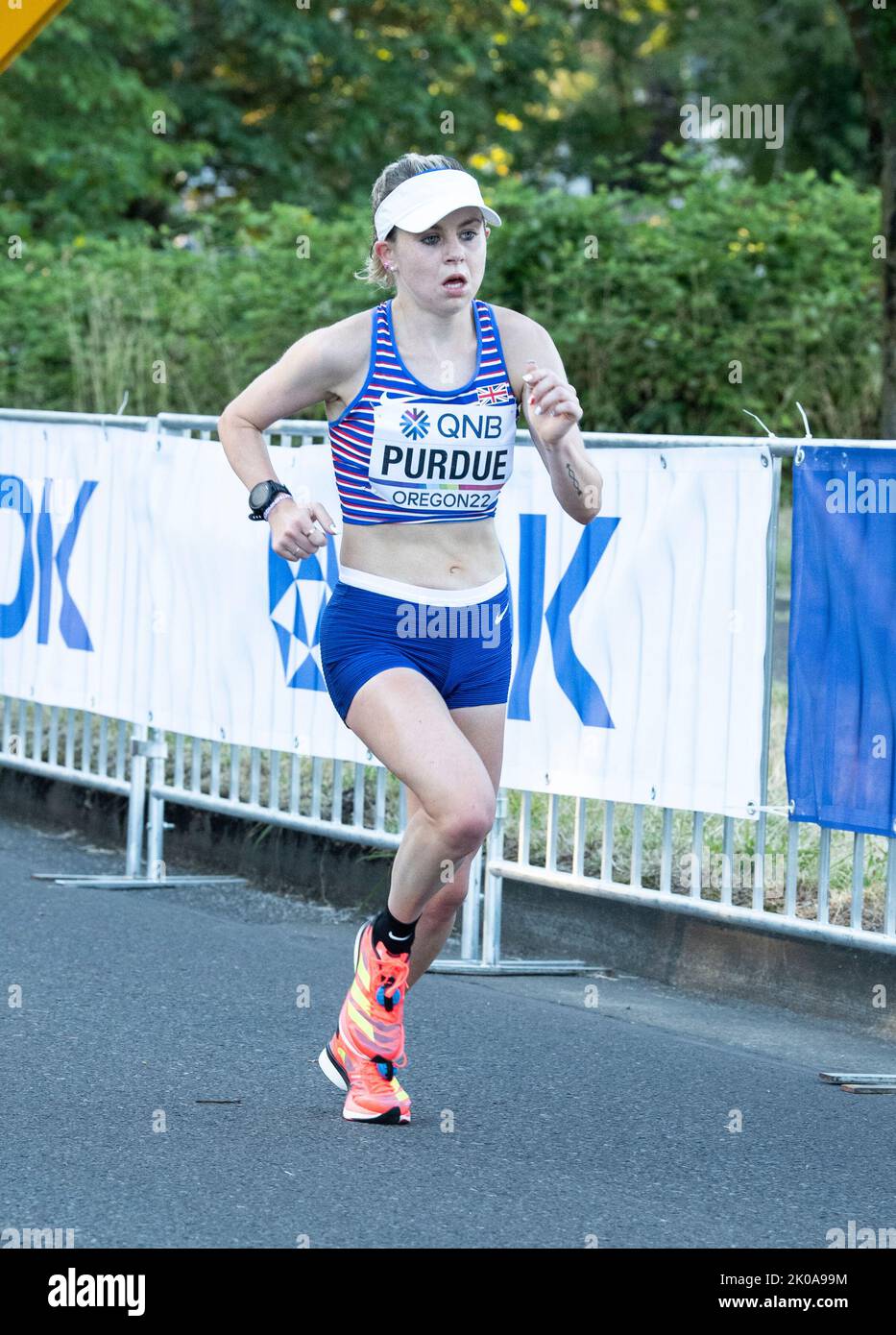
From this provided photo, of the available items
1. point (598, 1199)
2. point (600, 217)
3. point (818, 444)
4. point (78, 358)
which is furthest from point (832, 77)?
point (598, 1199)

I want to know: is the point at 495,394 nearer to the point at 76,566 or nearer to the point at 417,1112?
the point at 417,1112

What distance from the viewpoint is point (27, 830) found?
32.4 feet

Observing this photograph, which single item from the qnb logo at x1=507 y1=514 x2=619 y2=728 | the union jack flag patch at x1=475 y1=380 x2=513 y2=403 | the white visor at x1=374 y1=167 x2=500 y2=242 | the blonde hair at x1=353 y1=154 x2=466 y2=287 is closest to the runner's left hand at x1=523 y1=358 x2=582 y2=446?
the union jack flag patch at x1=475 y1=380 x2=513 y2=403

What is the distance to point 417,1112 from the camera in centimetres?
539

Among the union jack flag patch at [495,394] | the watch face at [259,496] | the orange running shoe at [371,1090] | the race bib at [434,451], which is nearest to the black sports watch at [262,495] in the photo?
the watch face at [259,496]

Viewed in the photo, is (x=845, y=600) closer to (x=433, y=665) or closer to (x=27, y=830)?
(x=433, y=665)

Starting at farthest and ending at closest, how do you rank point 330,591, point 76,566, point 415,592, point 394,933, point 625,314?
point 625,314, point 76,566, point 330,591, point 394,933, point 415,592

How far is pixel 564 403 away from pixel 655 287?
11.8m

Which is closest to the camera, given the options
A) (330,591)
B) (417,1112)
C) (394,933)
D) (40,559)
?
(394,933)

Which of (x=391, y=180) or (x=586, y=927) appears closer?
(x=391, y=180)

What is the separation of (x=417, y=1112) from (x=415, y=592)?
1.31m

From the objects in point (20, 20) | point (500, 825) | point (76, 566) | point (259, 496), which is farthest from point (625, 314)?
point (259, 496)

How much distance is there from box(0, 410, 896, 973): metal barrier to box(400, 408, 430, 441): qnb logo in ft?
5.05

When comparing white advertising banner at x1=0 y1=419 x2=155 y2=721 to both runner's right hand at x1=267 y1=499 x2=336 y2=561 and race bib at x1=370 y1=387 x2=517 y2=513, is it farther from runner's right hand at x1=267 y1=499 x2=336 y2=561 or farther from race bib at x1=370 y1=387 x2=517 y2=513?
runner's right hand at x1=267 y1=499 x2=336 y2=561
